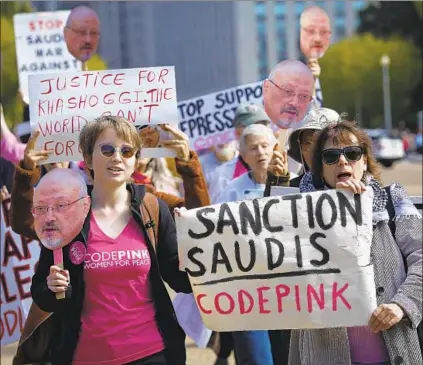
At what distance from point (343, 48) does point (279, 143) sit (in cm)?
8558

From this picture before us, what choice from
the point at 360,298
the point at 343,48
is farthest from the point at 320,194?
the point at 343,48

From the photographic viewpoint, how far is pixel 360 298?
4.05 m

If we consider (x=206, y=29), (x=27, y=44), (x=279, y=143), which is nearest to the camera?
(x=279, y=143)

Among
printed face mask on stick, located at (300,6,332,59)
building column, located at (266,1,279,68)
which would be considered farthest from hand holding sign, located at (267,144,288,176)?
building column, located at (266,1,279,68)

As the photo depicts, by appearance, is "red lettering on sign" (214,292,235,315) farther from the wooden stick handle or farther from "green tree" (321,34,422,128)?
"green tree" (321,34,422,128)

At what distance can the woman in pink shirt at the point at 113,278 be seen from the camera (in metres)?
4.30

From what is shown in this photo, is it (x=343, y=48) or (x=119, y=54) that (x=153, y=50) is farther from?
(x=343, y=48)

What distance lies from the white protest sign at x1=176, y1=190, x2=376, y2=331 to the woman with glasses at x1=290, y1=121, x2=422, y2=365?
69 mm

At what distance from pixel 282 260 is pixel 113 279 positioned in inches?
24.7

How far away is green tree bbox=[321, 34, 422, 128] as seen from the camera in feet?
270

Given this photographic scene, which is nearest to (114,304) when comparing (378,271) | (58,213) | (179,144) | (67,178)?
(58,213)

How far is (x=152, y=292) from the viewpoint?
14.4ft

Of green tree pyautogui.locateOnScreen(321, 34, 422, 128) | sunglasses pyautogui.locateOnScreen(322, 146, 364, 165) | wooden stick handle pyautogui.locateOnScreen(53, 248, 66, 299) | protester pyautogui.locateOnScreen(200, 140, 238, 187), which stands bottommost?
green tree pyautogui.locateOnScreen(321, 34, 422, 128)

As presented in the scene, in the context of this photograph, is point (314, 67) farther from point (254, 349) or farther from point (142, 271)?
point (142, 271)
